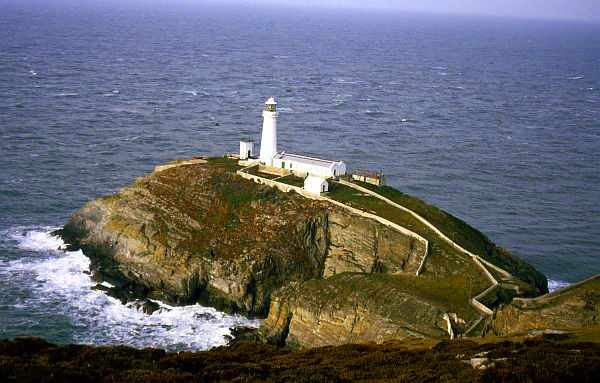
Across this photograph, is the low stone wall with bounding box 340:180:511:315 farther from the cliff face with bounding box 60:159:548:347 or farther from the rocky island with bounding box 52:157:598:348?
the cliff face with bounding box 60:159:548:347

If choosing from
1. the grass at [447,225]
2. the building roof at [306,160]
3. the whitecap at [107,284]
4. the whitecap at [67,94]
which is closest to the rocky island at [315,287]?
the whitecap at [107,284]

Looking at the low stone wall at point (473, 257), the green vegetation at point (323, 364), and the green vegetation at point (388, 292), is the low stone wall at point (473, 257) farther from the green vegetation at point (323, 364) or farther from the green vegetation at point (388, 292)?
the green vegetation at point (323, 364)

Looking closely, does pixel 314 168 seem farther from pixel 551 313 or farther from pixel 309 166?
pixel 551 313

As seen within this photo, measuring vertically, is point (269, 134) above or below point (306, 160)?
above

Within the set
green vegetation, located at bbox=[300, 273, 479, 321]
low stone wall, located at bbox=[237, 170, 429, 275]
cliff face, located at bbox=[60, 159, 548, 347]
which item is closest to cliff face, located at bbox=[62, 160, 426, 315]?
cliff face, located at bbox=[60, 159, 548, 347]

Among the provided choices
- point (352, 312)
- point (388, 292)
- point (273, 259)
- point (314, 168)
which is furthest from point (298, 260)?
point (314, 168)

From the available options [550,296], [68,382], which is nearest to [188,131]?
[550,296]
